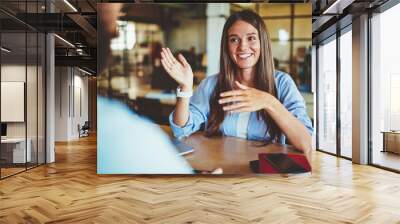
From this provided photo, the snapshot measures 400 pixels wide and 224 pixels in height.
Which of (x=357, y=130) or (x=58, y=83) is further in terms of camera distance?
(x=58, y=83)

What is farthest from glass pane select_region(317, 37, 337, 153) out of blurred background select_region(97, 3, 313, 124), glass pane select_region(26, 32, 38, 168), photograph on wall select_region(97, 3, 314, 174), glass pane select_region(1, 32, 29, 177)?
glass pane select_region(1, 32, 29, 177)

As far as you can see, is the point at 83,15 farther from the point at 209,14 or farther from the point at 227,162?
the point at 227,162

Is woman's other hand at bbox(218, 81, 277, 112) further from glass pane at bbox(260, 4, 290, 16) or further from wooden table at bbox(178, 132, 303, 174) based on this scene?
glass pane at bbox(260, 4, 290, 16)

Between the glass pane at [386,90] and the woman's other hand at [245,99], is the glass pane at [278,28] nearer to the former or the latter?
the woman's other hand at [245,99]

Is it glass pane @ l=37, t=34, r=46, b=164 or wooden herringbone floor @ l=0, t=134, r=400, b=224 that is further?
glass pane @ l=37, t=34, r=46, b=164

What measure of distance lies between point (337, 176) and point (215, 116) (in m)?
2.39

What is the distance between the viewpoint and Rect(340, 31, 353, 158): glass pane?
29.7 feet

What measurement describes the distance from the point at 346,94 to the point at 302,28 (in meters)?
3.60

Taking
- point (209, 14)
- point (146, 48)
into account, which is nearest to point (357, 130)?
point (209, 14)

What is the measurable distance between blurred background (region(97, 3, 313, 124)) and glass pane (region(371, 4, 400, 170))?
219 centimetres

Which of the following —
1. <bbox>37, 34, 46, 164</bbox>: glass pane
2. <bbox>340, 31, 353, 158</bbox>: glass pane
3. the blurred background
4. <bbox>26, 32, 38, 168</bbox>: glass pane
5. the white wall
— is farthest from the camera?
the white wall

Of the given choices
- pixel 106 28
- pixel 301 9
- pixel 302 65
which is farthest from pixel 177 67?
pixel 301 9

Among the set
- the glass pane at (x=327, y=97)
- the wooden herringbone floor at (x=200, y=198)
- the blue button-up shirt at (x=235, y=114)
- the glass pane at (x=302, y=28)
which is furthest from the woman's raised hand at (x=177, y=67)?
the glass pane at (x=327, y=97)

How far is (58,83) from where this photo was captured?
15.7m
